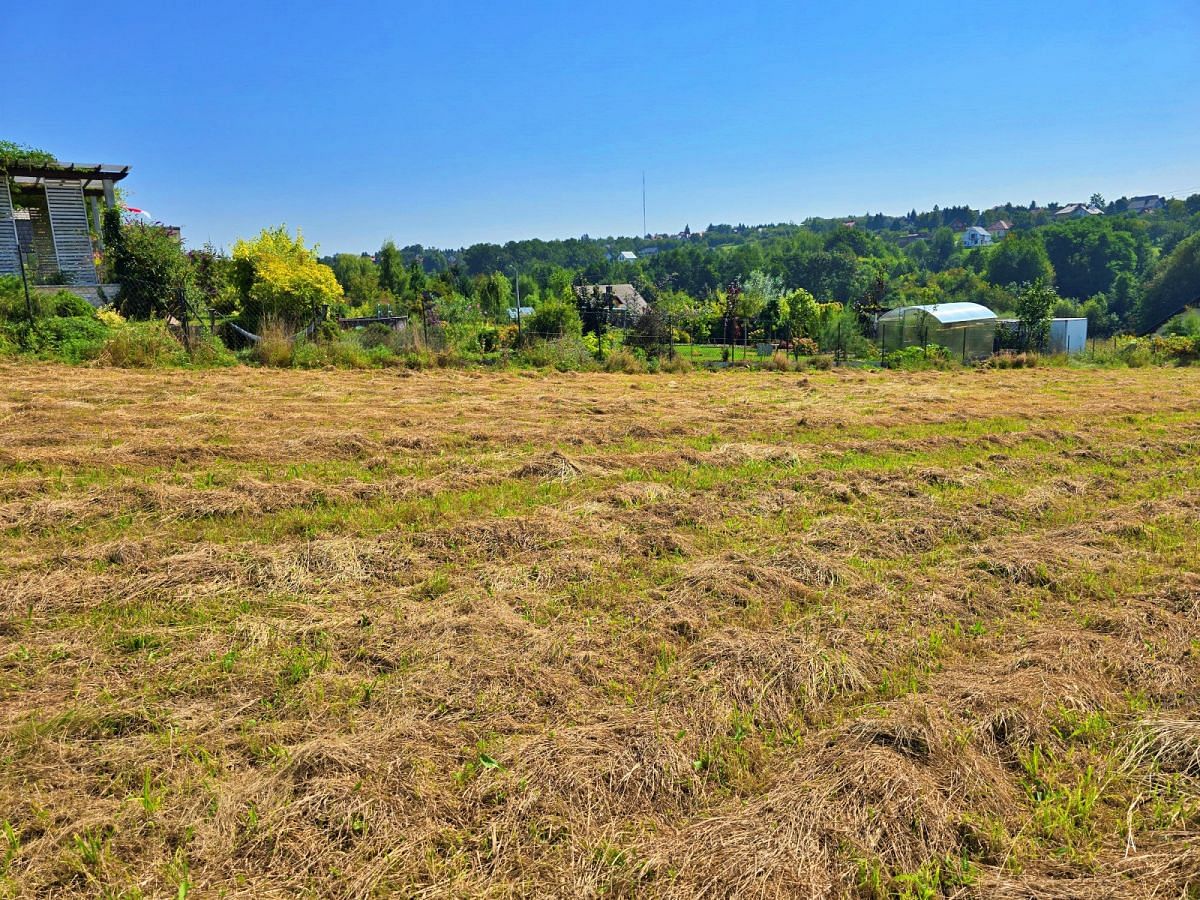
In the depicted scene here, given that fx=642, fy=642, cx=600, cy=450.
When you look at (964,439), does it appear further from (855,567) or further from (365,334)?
(365,334)

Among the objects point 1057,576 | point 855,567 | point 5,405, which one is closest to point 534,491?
point 855,567

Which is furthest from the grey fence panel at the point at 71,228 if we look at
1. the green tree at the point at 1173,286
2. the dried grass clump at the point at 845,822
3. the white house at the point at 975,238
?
the white house at the point at 975,238

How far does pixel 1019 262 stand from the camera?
77.1 m

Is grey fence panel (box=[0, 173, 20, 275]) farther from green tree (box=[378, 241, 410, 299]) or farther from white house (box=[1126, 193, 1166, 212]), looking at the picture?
white house (box=[1126, 193, 1166, 212])

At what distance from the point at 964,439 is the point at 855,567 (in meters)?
4.85

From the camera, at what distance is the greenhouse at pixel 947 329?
22.6m

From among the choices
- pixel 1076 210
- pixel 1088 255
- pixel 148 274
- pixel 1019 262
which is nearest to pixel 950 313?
pixel 148 274

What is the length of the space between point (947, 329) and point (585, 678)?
23687mm

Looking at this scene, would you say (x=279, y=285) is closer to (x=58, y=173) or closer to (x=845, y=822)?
(x=58, y=173)

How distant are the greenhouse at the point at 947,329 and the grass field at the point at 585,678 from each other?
713 inches

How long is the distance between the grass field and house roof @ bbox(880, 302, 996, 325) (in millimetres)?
18406

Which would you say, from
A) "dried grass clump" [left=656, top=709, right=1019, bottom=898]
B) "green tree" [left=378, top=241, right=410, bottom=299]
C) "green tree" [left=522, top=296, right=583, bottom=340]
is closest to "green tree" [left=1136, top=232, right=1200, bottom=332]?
"green tree" [left=522, top=296, right=583, bottom=340]

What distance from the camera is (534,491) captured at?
563 centimetres

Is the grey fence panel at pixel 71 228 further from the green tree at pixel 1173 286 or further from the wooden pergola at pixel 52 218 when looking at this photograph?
the green tree at pixel 1173 286
